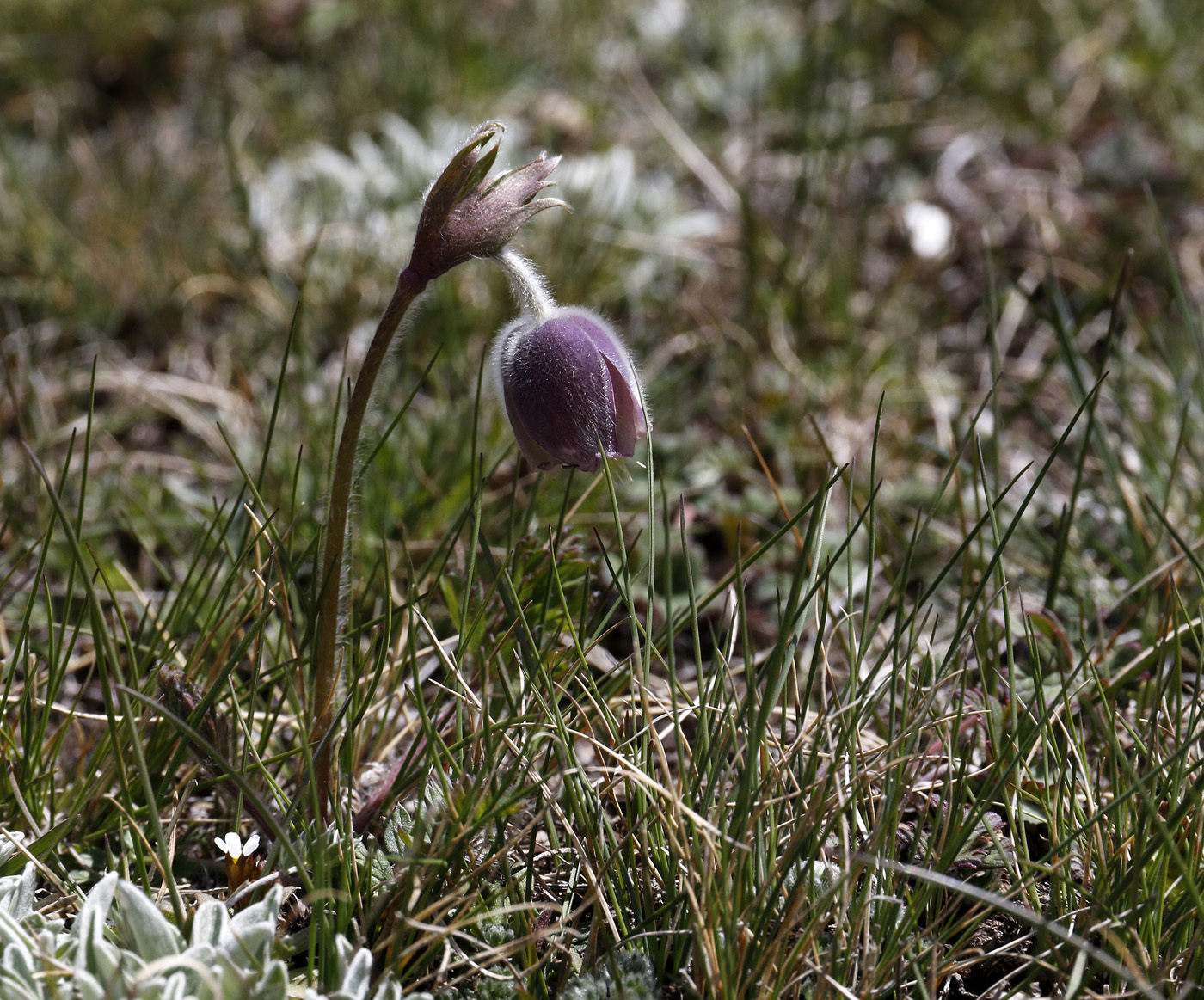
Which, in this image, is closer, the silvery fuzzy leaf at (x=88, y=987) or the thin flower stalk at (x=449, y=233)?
the silvery fuzzy leaf at (x=88, y=987)

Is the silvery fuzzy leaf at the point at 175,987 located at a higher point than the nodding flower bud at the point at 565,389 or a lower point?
lower

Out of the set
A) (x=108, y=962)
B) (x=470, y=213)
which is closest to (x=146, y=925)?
(x=108, y=962)

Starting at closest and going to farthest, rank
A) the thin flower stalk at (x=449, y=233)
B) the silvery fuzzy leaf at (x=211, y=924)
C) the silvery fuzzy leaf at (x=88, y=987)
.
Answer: the silvery fuzzy leaf at (x=88, y=987), the silvery fuzzy leaf at (x=211, y=924), the thin flower stalk at (x=449, y=233)

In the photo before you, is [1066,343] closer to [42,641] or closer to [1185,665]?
[1185,665]

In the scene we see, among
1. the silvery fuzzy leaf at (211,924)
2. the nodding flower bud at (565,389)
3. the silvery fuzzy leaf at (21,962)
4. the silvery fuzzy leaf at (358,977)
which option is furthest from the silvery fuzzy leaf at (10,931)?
the nodding flower bud at (565,389)

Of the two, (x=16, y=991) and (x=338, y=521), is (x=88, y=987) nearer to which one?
(x=16, y=991)

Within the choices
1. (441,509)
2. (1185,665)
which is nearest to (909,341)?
(1185,665)

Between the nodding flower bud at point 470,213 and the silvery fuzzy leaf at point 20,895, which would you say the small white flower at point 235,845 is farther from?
the nodding flower bud at point 470,213
